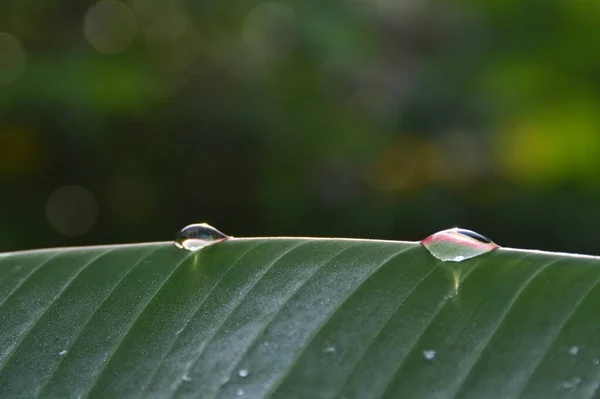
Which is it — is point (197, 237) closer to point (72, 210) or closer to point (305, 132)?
point (305, 132)

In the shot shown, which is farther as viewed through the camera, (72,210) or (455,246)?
(72,210)

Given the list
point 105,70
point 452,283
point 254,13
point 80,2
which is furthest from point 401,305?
point 80,2

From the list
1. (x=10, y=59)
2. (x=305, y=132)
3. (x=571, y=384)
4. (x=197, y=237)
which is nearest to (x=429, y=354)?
(x=571, y=384)

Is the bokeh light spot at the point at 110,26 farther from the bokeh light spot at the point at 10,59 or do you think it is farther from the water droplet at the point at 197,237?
the water droplet at the point at 197,237

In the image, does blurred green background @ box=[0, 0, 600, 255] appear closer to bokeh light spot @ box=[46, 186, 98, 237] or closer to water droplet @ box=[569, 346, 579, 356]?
bokeh light spot @ box=[46, 186, 98, 237]

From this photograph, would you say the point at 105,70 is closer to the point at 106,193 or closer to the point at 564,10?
the point at 106,193

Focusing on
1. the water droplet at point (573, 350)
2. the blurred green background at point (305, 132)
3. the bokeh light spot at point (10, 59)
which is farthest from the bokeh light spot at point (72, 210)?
the water droplet at point (573, 350)
